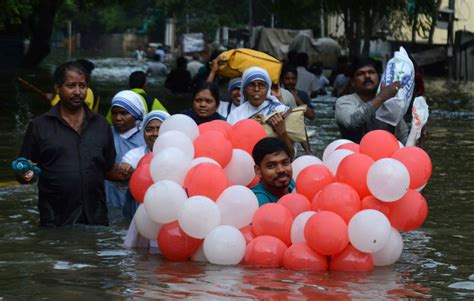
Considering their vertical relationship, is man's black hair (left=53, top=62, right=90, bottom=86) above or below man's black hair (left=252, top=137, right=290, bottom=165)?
above

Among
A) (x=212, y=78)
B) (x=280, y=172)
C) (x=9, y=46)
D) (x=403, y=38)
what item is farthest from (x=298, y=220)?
(x=403, y=38)

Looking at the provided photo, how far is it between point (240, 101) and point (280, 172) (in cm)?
286

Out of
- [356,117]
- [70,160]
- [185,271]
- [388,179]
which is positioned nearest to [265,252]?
[185,271]

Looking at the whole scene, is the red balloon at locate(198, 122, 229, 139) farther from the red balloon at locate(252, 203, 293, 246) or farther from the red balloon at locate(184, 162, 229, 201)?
the red balloon at locate(252, 203, 293, 246)

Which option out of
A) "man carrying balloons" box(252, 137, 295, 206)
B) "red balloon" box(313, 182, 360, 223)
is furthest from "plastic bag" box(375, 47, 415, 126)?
"red balloon" box(313, 182, 360, 223)

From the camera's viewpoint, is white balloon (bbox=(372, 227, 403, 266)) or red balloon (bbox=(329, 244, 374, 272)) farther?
white balloon (bbox=(372, 227, 403, 266))

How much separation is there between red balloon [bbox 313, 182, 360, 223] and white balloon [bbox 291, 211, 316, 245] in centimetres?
11

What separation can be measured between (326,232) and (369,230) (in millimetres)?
276

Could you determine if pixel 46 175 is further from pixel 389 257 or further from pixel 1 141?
pixel 1 141

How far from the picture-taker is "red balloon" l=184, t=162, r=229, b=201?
750 centimetres

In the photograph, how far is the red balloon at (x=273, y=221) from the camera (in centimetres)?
739

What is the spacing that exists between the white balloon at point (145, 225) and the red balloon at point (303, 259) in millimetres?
986

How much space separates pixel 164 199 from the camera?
7.44 metres

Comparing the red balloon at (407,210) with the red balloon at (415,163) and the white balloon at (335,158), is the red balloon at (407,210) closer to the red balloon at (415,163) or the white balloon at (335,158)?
the red balloon at (415,163)
